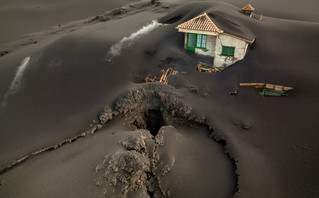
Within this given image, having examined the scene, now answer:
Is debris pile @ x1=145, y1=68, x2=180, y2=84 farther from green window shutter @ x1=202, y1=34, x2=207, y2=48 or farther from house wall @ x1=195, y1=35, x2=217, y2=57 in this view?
green window shutter @ x1=202, y1=34, x2=207, y2=48

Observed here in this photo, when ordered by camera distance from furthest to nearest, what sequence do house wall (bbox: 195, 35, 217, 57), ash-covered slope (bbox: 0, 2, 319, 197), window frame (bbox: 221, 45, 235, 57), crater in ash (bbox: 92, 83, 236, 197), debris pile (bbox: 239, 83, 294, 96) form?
1. house wall (bbox: 195, 35, 217, 57)
2. window frame (bbox: 221, 45, 235, 57)
3. debris pile (bbox: 239, 83, 294, 96)
4. ash-covered slope (bbox: 0, 2, 319, 197)
5. crater in ash (bbox: 92, 83, 236, 197)

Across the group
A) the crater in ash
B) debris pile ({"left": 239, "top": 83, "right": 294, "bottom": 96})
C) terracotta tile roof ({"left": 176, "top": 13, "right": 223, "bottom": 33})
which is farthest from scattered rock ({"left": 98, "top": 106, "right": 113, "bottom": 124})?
debris pile ({"left": 239, "top": 83, "right": 294, "bottom": 96})

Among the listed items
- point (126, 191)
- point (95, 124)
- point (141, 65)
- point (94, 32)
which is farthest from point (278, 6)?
point (126, 191)

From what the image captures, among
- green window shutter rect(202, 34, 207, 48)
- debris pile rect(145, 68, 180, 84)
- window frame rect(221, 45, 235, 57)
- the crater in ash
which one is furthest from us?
green window shutter rect(202, 34, 207, 48)

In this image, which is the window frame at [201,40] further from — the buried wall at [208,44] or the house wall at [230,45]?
the house wall at [230,45]

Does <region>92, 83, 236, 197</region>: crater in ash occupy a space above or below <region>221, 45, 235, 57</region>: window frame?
below

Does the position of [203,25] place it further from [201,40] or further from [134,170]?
[134,170]

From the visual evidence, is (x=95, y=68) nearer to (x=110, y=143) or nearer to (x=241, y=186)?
(x=110, y=143)
